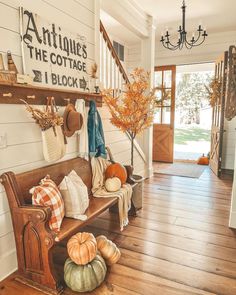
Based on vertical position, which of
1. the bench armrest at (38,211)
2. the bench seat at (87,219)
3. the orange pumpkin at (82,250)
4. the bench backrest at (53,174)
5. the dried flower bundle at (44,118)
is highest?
the dried flower bundle at (44,118)

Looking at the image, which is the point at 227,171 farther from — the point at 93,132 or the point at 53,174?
the point at 53,174

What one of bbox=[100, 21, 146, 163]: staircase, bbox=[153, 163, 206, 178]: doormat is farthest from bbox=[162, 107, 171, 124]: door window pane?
bbox=[100, 21, 146, 163]: staircase

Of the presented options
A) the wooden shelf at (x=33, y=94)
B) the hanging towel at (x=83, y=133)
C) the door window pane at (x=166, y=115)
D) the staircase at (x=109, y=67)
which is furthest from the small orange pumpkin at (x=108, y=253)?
the door window pane at (x=166, y=115)

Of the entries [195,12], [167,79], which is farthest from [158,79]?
[195,12]

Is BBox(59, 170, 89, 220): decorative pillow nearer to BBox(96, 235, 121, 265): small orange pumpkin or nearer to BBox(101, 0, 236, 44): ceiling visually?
BBox(96, 235, 121, 265): small orange pumpkin

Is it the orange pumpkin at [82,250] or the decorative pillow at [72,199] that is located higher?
the decorative pillow at [72,199]

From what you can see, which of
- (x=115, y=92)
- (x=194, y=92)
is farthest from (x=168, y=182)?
(x=194, y=92)

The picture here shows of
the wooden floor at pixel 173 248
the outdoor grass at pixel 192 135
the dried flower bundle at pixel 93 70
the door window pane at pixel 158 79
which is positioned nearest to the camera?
the wooden floor at pixel 173 248

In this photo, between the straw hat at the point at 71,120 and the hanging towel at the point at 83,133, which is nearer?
the straw hat at the point at 71,120

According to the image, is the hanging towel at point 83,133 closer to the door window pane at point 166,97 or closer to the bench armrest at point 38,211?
the bench armrest at point 38,211

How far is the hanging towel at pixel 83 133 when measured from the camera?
261 centimetres

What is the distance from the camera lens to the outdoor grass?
→ 31.0 feet

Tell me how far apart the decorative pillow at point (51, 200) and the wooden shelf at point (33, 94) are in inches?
28.8

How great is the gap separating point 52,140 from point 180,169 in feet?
12.6
